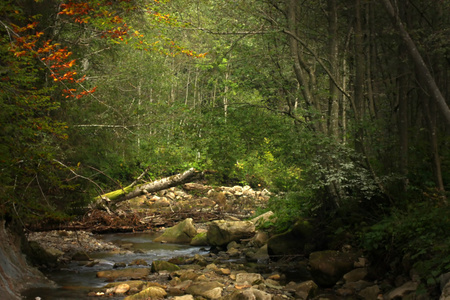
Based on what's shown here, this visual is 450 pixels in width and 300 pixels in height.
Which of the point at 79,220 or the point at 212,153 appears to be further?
the point at 79,220

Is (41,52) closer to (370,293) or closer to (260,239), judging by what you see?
(370,293)

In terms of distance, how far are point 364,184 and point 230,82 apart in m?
3.52

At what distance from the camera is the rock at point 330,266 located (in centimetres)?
754

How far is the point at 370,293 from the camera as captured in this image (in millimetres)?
6465

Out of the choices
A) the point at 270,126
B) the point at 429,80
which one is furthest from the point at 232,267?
the point at 429,80

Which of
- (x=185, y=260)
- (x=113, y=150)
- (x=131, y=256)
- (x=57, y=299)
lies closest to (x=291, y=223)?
(x=185, y=260)

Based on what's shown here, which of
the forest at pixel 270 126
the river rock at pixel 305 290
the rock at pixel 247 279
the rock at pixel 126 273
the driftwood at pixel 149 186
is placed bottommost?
the rock at pixel 126 273

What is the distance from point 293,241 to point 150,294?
4409 millimetres

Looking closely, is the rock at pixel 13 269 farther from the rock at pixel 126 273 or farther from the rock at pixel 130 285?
the rock at pixel 126 273

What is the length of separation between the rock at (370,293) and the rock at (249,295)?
5.01ft

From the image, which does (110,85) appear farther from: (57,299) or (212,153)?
(57,299)

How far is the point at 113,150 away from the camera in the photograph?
1066 cm

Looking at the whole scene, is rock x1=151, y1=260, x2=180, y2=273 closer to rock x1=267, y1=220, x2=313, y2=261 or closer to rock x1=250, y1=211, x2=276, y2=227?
Result: rock x1=267, y1=220, x2=313, y2=261

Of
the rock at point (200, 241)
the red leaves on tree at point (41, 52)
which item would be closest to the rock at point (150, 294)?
the red leaves on tree at point (41, 52)
